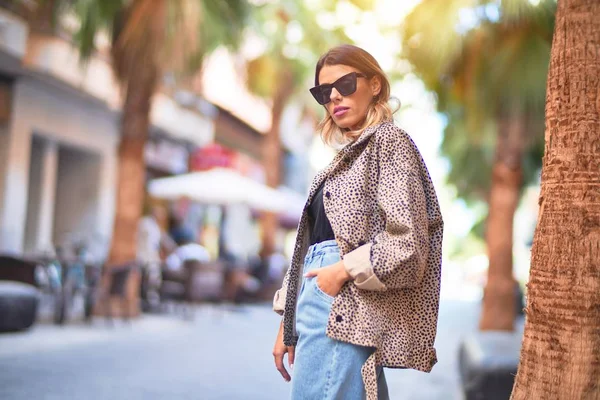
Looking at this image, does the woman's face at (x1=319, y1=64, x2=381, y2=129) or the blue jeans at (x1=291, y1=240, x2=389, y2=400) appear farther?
the woman's face at (x1=319, y1=64, x2=381, y2=129)

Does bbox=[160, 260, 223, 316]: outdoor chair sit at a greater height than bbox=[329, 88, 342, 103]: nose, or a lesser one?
lesser

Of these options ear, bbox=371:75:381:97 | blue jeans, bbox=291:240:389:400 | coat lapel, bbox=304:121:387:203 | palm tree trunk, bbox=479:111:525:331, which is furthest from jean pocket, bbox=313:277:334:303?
palm tree trunk, bbox=479:111:525:331

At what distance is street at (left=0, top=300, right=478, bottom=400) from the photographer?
5.89 metres

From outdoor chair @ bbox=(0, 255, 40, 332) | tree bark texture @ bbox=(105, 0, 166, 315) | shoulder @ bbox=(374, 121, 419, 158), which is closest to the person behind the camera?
shoulder @ bbox=(374, 121, 419, 158)

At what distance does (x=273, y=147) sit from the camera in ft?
62.1

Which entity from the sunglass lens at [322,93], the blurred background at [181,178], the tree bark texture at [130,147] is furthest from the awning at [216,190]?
the sunglass lens at [322,93]

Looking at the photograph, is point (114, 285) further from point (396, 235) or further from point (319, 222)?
point (396, 235)

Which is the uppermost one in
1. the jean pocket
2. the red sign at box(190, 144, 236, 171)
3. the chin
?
the red sign at box(190, 144, 236, 171)

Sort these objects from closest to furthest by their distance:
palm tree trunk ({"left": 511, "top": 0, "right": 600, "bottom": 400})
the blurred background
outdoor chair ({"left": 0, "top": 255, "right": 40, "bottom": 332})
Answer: palm tree trunk ({"left": 511, "top": 0, "right": 600, "bottom": 400}) → the blurred background → outdoor chair ({"left": 0, "top": 255, "right": 40, "bottom": 332})

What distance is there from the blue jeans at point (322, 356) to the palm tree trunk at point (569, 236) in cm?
57

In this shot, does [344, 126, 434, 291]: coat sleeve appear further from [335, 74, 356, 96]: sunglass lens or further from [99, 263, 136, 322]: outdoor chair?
[99, 263, 136, 322]: outdoor chair

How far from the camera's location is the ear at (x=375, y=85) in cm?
233

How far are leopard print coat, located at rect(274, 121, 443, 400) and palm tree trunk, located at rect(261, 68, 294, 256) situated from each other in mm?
16166

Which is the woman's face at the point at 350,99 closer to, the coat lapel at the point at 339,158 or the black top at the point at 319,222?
the coat lapel at the point at 339,158
